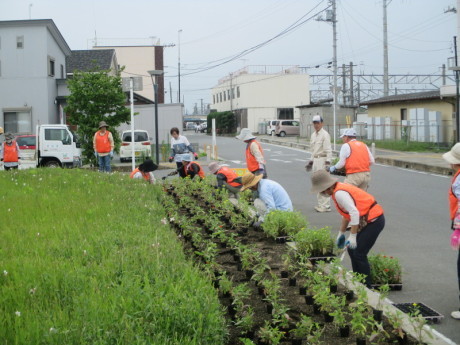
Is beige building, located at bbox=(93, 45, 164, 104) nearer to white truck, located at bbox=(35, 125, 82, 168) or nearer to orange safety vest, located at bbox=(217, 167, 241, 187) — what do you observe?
white truck, located at bbox=(35, 125, 82, 168)

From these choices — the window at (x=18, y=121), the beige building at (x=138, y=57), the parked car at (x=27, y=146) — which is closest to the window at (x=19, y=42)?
the window at (x=18, y=121)

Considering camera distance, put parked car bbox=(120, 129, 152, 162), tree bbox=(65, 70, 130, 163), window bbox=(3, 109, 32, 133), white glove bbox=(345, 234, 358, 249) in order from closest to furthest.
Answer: white glove bbox=(345, 234, 358, 249)
tree bbox=(65, 70, 130, 163)
parked car bbox=(120, 129, 152, 162)
window bbox=(3, 109, 32, 133)

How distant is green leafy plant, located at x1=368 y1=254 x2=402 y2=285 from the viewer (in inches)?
277

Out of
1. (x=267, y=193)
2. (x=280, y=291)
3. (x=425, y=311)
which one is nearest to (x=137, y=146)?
(x=267, y=193)

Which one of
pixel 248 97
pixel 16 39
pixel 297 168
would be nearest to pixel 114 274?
pixel 297 168

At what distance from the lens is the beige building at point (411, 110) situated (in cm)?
3342

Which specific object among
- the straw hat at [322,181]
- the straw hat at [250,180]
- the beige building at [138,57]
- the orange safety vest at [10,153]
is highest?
the beige building at [138,57]

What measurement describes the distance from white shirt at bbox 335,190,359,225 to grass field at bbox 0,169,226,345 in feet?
5.67

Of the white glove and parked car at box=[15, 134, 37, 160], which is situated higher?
parked car at box=[15, 134, 37, 160]

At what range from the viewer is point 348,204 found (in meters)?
6.40

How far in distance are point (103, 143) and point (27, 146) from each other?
26.9 feet

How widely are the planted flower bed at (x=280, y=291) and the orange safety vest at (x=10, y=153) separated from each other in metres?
10.6

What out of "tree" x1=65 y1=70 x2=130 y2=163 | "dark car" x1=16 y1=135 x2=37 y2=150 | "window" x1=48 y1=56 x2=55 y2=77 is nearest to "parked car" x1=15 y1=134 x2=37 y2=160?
"dark car" x1=16 y1=135 x2=37 y2=150

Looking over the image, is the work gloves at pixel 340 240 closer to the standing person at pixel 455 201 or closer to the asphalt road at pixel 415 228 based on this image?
the asphalt road at pixel 415 228
